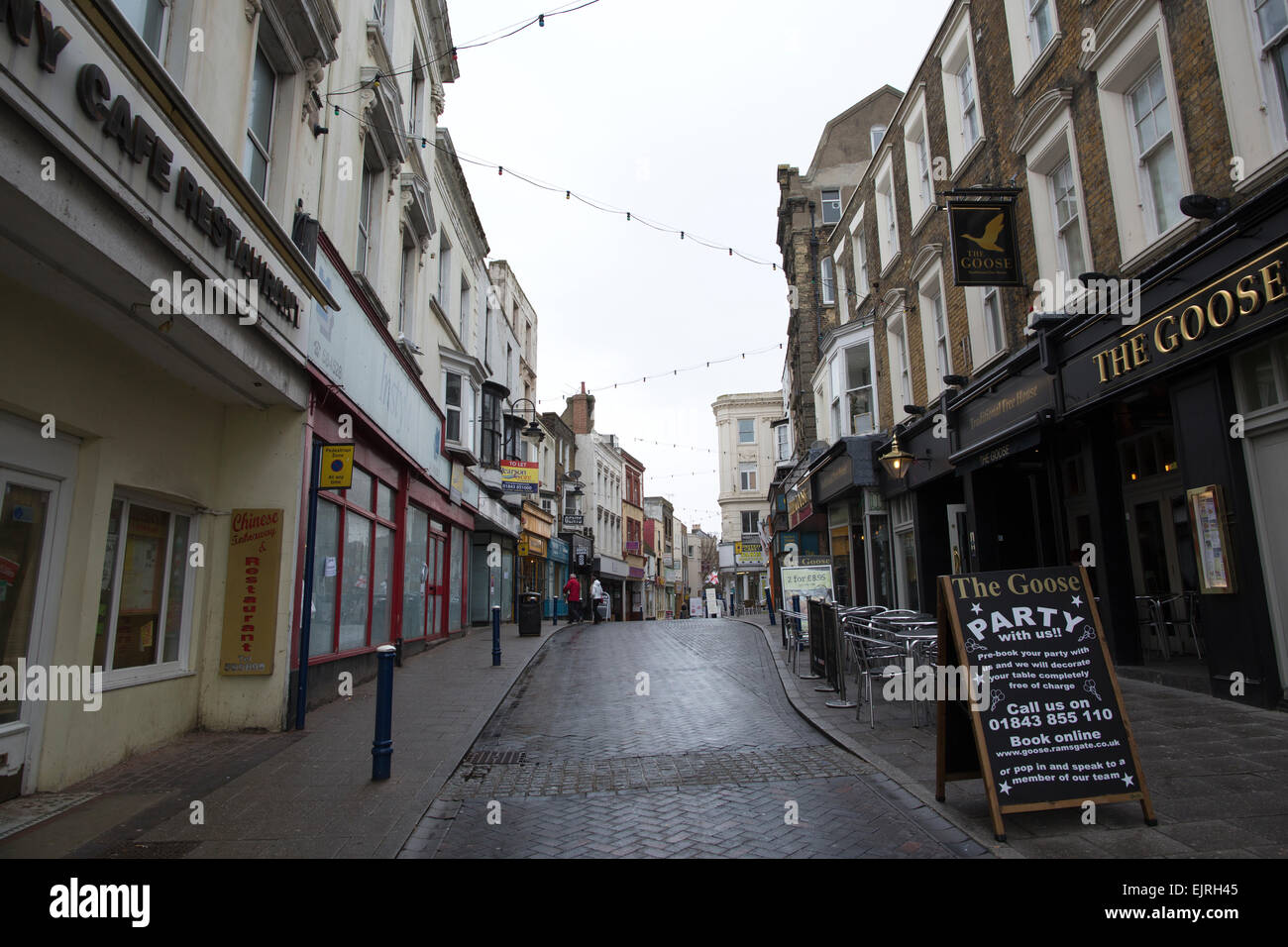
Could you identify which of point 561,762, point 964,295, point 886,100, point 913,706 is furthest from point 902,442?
point 886,100

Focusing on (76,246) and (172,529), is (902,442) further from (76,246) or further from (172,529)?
(76,246)

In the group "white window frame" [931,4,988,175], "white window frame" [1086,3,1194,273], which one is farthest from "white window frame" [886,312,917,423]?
"white window frame" [1086,3,1194,273]

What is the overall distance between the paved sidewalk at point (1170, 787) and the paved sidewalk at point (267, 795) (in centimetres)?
345

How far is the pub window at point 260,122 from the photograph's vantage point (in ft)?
25.8

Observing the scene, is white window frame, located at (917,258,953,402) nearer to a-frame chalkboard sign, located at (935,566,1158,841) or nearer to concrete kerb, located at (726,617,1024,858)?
concrete kerb, located at (726,617,1024,858)

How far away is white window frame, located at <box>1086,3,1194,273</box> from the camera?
7754 millimetres

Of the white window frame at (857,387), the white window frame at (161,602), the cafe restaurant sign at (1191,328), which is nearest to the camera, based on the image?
the cafe restaurant sign at (1191,328)

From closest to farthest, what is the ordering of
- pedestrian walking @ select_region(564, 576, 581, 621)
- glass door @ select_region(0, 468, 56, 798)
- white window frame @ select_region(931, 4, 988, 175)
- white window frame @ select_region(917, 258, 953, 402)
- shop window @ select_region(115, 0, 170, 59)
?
glass door @ select_region(0, 468, 56, 798)
shop window @ select_region(115, 0, 170, 59)
white window frame @ select_region(931, 4, 988, 175)
white window frame @ select_region(917, 258, 953, 402)
pedestrian walking @ select_region(564, 576, 581, 621)

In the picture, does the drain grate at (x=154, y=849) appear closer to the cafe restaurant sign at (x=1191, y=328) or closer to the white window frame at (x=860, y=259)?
the cafe restaurant sign at (x=1191, y=328)

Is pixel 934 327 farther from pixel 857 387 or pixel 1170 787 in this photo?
pixel 1170 787

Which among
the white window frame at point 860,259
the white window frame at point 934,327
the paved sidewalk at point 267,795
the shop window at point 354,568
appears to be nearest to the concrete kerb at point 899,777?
the paved sidewalk at point 267,795

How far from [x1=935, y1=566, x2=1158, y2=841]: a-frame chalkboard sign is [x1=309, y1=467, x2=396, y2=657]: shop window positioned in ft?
23.0

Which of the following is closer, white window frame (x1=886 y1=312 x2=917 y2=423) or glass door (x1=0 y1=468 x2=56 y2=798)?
glass door (x1=0 y1=468 x2=56 y2=798)

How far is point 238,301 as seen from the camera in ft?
21.1
